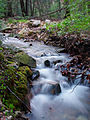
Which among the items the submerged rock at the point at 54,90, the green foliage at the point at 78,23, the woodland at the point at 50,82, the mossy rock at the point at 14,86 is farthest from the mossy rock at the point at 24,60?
the green foliage at the point at 78,23

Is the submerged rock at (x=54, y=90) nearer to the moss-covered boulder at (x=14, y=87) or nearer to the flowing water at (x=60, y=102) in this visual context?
the flowing water at (x=60, y=102)

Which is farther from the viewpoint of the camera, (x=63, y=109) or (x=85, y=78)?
(x=85, y=78)

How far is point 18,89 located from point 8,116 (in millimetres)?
1070

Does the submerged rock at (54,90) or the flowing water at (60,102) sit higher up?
the submerged rock at (54,90)


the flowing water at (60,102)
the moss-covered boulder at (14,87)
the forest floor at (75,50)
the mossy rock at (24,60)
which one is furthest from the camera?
the forest floor at (75,50)

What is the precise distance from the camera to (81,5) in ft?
11.8

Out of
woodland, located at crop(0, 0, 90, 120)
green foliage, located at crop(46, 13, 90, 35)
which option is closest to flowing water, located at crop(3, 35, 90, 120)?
woodland, located at crop(0, 0, 90, 120)

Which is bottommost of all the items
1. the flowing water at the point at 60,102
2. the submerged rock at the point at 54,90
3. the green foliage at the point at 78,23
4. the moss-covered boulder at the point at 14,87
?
the flowing water at the point at 60,102

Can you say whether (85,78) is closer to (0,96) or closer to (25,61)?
(25,61)

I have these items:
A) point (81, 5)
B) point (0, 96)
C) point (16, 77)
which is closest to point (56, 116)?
point (16, 77)

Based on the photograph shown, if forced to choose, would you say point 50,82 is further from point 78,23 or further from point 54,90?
point 78,23

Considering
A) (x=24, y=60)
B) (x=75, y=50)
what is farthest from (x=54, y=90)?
(x=75, y=50)

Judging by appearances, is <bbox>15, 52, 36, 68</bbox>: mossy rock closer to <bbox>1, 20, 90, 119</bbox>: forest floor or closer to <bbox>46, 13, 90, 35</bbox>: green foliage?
<bbox>1, 20, 90, 119</bbox>: forest floor

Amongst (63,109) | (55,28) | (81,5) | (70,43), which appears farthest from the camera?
(55,28)
